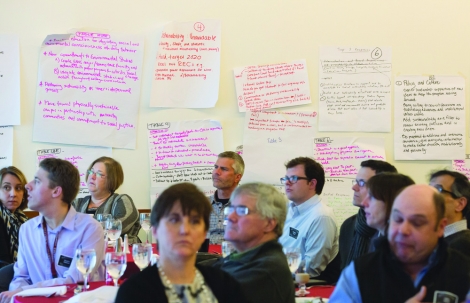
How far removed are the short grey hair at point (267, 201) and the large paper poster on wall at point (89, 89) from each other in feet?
10.3

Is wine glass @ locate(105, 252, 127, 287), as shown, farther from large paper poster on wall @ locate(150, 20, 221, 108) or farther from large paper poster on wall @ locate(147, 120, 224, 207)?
large paper poster on wall @ locate(150, 20, 221, 108)

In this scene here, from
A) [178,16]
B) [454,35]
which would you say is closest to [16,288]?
[178,16]

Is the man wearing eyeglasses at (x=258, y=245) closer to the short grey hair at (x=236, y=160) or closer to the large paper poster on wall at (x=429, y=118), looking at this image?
the short grey hair at (x=236, y=160)

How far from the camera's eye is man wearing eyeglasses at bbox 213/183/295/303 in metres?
2.39

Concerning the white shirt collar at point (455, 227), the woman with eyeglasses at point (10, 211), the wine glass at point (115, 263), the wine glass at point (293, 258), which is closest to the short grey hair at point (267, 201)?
the wine glass at point (293, 258)

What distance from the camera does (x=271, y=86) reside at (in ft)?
18.7

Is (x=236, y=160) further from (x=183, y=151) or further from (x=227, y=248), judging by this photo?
(x=227, y=248)

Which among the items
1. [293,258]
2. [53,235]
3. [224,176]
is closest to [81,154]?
[224,176]

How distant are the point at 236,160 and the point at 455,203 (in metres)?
2.14

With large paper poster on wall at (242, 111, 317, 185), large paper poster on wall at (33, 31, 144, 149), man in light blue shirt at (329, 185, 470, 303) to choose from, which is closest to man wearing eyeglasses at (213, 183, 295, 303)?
man in light blue shirt at (329, 185, 470, 303)

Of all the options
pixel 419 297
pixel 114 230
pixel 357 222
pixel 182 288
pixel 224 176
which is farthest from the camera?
pixel 224 176

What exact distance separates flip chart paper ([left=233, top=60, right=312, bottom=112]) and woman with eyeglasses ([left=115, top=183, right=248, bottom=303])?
12.1 ft

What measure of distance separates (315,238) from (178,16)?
8.38 feet

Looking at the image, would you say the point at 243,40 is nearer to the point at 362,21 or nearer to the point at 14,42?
the point at 362,21
